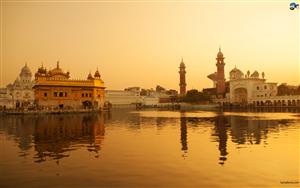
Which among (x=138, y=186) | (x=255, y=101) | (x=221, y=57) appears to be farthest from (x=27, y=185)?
(x=221, y=57)

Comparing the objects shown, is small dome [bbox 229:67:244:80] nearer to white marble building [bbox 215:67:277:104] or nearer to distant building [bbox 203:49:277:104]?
distant building [bbox 203:49:277:104]

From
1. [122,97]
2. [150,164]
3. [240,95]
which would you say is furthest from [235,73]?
[150,164]

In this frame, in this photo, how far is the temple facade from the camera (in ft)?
172

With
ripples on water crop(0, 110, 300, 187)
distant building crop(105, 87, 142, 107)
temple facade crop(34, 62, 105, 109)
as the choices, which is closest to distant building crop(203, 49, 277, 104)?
distant building crop(105, 87, 142, 107)

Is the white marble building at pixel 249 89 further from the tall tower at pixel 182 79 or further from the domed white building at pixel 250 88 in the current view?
the tall tower at pixel 182 79

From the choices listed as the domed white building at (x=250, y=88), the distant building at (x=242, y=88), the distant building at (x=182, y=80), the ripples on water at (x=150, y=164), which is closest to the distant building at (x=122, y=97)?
the distant building at (x=182, y=80)

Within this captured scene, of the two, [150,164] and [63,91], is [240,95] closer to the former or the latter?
[63,91]

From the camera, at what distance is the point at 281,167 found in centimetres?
962

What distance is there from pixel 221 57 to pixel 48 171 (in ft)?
298

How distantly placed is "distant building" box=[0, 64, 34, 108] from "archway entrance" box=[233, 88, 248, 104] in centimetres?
5331

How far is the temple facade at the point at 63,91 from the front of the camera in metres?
52.3

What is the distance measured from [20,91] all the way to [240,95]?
58280 mm

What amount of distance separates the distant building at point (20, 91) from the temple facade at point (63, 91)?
26.9 meters

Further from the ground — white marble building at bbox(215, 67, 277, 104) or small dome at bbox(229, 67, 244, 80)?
small dome at bbox(229, 67, 244, 80)
